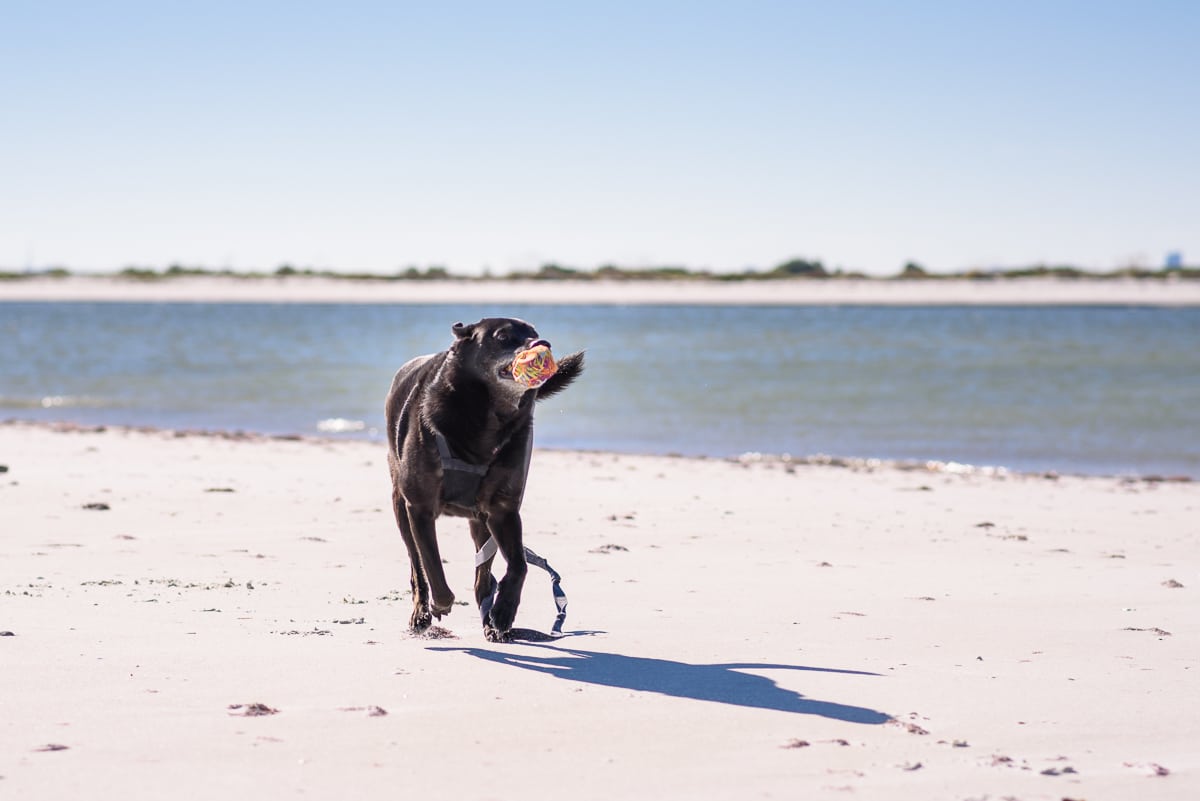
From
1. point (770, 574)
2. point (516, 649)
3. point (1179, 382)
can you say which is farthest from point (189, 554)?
point (1179, 382)

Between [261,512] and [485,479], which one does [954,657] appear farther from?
[261,512]

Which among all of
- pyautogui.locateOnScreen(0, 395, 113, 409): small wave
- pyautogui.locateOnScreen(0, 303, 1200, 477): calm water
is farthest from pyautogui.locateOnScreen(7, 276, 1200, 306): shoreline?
pyautogui.locateOnScreen(0, 395, 113, 409): small wave

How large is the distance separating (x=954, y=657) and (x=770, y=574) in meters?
2.32

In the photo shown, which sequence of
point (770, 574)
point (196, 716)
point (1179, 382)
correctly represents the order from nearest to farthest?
1. point (196, 716)
2. point (770, 574)
3. point (1179, 382)

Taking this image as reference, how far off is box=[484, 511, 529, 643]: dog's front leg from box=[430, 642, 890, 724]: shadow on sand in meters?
0.16

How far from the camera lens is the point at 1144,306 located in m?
116

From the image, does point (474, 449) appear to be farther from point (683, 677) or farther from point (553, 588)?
point (683, 677)

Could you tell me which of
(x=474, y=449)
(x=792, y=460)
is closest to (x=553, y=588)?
(x=474, y=449)

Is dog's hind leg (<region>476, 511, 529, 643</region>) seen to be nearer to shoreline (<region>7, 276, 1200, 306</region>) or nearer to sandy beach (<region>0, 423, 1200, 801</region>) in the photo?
sandy beach (<region>0, 423, 1200, 801</region>)

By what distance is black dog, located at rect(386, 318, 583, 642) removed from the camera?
6.10 m

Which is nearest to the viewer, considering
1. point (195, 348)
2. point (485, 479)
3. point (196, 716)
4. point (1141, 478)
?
point (196, 716)

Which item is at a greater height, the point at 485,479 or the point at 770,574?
the point at 485,479

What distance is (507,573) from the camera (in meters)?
6.34

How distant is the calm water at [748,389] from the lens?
69.9 feet
